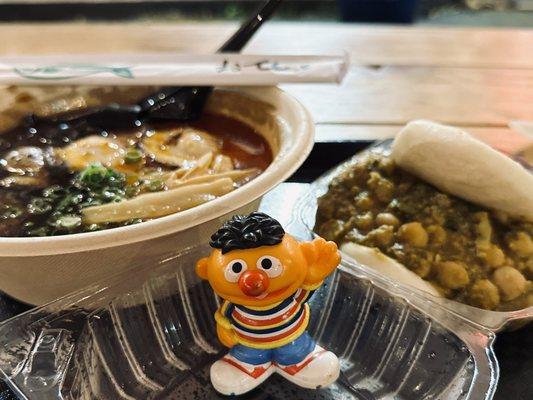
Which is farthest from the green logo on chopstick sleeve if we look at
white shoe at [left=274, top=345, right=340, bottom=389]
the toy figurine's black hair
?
white shoe at [left=274, top=345, right=340, bottom=389]

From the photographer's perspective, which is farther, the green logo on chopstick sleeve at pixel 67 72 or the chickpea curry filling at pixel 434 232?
the green logo on chopstick sleeve at pixel 67 72

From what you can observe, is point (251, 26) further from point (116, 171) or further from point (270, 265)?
point (270, 265)

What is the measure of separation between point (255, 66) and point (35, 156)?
1.76 feet

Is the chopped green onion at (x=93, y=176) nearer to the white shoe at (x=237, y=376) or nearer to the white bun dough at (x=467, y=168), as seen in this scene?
the white shoe at (x=237, y=376)

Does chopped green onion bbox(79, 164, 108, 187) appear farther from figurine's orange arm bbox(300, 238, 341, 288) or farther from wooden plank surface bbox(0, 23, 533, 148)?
wooden plank surface bbox(0, 23, 533, 148)

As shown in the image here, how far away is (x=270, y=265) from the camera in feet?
2.85

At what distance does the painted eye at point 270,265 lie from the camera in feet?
2.85

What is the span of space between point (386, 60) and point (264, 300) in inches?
63.2

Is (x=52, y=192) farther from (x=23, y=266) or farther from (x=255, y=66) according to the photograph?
(x=255, y=66)

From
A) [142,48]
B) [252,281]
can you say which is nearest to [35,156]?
[252,281]

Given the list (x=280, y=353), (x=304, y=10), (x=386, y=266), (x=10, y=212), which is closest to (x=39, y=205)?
(x=10, y=212)

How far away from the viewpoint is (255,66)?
1.43 meters

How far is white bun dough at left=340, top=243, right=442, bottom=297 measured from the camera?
1.08 m

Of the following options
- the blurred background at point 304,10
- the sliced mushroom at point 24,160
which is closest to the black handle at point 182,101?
the sliced mushroom at point 24,160
